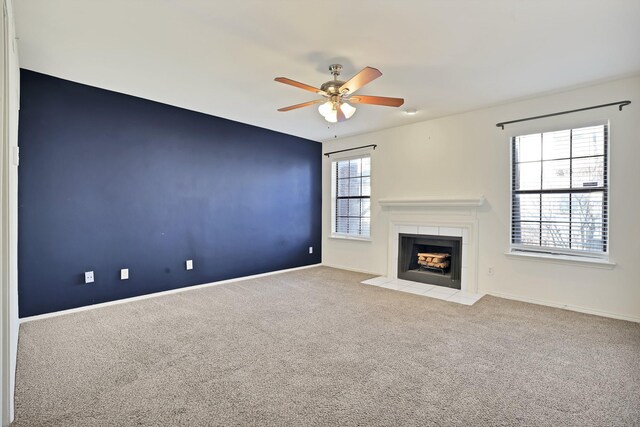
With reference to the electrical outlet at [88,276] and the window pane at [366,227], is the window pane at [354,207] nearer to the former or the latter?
the window pane at [366,227]

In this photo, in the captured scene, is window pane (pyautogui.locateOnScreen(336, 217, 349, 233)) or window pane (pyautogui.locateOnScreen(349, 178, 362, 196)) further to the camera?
window pane (pyautogui.locateOnScreen(336, 217, 349, 233))

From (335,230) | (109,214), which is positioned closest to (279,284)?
(335,230)

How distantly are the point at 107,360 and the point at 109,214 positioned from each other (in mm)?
1905

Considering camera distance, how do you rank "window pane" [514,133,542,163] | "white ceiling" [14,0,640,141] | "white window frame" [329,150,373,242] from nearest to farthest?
"white ceiling" [14,0,640,141] < "window pane" [514,133,542,163] < "white window frame" [329,150,373,242]

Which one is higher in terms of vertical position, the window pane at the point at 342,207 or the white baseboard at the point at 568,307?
the window pane at the point at 342,207

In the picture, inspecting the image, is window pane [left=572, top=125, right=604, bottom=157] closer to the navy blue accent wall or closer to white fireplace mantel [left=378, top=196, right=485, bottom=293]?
white fireplace mantel [left=378, top=196, right=485, bottom=293]

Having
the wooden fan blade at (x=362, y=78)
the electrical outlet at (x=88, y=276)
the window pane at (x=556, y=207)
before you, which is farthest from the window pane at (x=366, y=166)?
the electrical outlet at (x=88, y=276)

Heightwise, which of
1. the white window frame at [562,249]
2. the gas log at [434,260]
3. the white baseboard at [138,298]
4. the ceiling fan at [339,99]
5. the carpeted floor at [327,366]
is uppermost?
the ceiling fan at [339,99]

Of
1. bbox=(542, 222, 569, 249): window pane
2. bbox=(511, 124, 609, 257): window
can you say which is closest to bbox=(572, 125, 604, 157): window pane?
bbox=(511, 124, 609, 257): window

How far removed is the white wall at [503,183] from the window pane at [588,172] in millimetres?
114

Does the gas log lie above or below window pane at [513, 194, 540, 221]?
below

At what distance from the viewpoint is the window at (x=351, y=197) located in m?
5.55

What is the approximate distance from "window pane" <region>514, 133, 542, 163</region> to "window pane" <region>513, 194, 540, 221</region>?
46 cm

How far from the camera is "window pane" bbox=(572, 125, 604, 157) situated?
3.32 m
